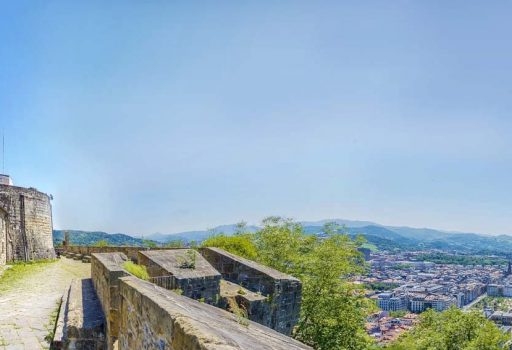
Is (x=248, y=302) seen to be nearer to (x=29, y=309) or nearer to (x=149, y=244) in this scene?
(x=29, y=309)

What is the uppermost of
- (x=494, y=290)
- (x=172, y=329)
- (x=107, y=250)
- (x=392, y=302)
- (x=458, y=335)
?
(x=172, y=329)

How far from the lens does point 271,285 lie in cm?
1079

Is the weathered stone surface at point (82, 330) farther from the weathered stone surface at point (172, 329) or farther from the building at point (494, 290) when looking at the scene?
the building at point (494, 290)

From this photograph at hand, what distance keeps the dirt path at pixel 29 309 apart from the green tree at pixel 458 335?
16482mm

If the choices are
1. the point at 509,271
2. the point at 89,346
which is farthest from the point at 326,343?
the point at 509,271

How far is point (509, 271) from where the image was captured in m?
190

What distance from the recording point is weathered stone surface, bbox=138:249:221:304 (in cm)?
859

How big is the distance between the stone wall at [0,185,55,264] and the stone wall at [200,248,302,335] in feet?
60.6

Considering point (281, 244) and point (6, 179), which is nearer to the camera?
point (281, 244)

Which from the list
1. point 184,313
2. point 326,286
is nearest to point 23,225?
point 326,286

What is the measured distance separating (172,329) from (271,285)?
25.2ft

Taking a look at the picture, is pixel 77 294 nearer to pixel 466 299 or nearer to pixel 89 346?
pixel 89 346

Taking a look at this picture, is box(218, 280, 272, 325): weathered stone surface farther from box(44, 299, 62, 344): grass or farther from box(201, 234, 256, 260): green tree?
box(201, 234, 256, 260): green tree

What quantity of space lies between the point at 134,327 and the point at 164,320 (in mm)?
1448
